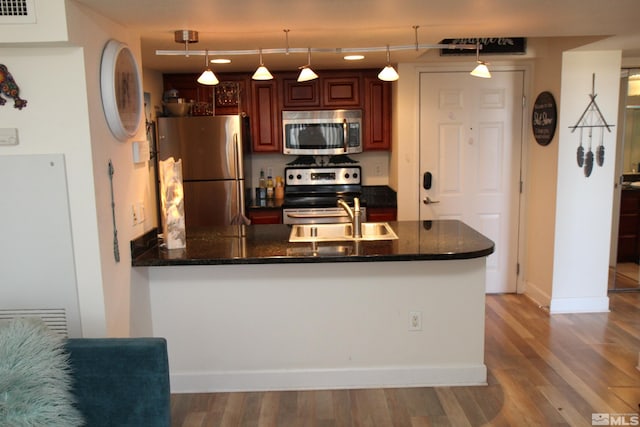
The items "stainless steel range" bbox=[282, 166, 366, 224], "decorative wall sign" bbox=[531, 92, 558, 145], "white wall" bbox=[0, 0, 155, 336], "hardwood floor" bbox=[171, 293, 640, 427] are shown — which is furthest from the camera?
"stainless steel range" bbox=[282, 166, 366, 224]

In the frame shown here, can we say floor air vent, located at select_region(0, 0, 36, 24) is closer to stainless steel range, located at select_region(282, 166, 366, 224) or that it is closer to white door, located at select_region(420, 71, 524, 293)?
stainless steel range, located at select_region(282, 166, 366, 224)

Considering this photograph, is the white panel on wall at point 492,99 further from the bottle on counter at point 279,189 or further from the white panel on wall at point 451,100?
the bottle on counter at point 279,189

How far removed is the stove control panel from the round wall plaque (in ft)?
7.75

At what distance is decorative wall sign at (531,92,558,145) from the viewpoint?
13.3ft

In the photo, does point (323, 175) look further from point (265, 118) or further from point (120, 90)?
point (120, 90)

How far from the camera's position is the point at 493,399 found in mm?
2840

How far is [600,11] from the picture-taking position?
101 inches

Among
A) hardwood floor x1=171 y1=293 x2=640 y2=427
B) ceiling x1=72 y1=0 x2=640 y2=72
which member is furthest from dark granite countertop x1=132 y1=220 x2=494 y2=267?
ceiling x1=72 y1=0 x2=640 y2=72

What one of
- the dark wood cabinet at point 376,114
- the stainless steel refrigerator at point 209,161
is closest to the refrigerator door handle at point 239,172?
the stainless steel refrigerator at point 209,161

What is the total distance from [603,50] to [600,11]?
4.96 ft

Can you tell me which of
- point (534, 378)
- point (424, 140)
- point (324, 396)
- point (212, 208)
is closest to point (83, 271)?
point (324, 396)

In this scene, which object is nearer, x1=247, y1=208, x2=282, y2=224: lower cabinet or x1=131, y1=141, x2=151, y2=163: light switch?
x1=131, y1=141, x2=151, y2=163: light switch

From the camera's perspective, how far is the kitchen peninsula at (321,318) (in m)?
2.90

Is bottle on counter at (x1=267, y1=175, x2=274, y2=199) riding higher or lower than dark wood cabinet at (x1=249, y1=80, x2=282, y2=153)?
lower
